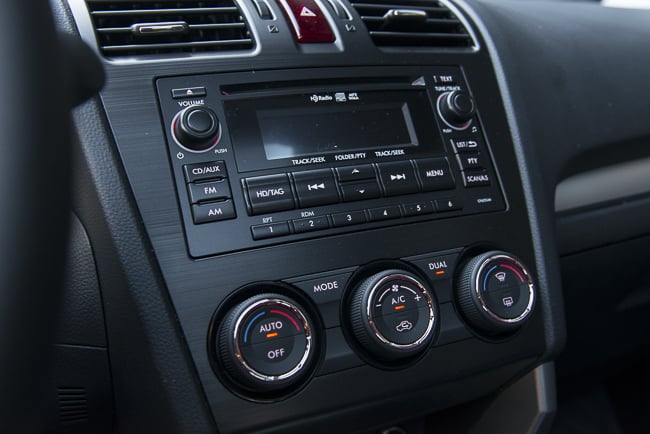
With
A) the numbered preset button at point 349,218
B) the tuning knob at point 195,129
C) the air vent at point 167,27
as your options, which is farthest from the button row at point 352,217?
the air vent at point 167,27

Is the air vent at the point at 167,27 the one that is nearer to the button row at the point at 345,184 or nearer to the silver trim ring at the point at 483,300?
the button row at the point at 345,184

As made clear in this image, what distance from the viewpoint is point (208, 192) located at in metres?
0.84

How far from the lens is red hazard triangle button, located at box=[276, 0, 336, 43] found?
96cm

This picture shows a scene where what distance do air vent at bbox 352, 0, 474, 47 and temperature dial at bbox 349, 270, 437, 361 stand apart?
38 cm

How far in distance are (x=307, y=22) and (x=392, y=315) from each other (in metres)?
0.42

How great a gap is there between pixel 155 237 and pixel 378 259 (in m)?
0.28

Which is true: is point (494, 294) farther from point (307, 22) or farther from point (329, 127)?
point (307, 22)

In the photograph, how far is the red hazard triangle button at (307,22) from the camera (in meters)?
0.96

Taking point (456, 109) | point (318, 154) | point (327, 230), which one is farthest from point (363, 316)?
point (456, 109)

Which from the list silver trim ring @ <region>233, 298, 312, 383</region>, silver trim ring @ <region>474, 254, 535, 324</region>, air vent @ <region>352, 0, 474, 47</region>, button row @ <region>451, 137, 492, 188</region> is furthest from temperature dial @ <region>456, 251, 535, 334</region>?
air vent @ <region>352, 0, 474, 47</region>

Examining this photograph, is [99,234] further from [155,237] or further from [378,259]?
[378,259]

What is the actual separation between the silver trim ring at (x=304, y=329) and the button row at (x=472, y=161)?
0.32 metres

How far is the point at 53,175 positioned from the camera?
50 cm

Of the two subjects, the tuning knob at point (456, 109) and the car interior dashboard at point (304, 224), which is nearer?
the car interior dashboard at point (304, 224)
